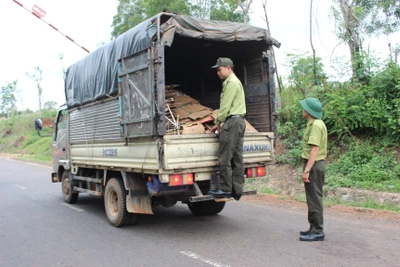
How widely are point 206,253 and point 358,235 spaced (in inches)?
88.0

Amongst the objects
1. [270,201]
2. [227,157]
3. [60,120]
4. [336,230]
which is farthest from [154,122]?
[60,120]

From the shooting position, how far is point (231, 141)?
4965 millimetres

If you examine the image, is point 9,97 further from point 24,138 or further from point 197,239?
point 197,239

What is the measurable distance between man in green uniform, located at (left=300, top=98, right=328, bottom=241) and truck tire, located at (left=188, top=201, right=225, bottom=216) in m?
1.87

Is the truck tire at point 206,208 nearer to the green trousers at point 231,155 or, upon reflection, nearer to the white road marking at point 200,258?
the green trousers at point 231,155

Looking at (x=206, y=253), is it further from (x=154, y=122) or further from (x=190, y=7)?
(x=190, y=7)

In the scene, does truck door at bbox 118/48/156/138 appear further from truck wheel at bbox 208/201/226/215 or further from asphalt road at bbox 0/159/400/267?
truck wheel at bbox 208/201/226/215

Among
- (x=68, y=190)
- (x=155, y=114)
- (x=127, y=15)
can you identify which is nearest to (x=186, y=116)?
(x=155, y=114)

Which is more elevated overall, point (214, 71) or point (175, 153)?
point (214, 71)

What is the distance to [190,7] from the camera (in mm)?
15727

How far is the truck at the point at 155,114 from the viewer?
191 inches

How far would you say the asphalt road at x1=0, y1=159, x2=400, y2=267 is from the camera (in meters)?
4.27

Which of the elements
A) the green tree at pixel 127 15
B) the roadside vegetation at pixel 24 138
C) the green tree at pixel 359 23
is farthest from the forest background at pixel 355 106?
the roadside vegetation at pixel 24 138

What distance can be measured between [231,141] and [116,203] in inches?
95.4
